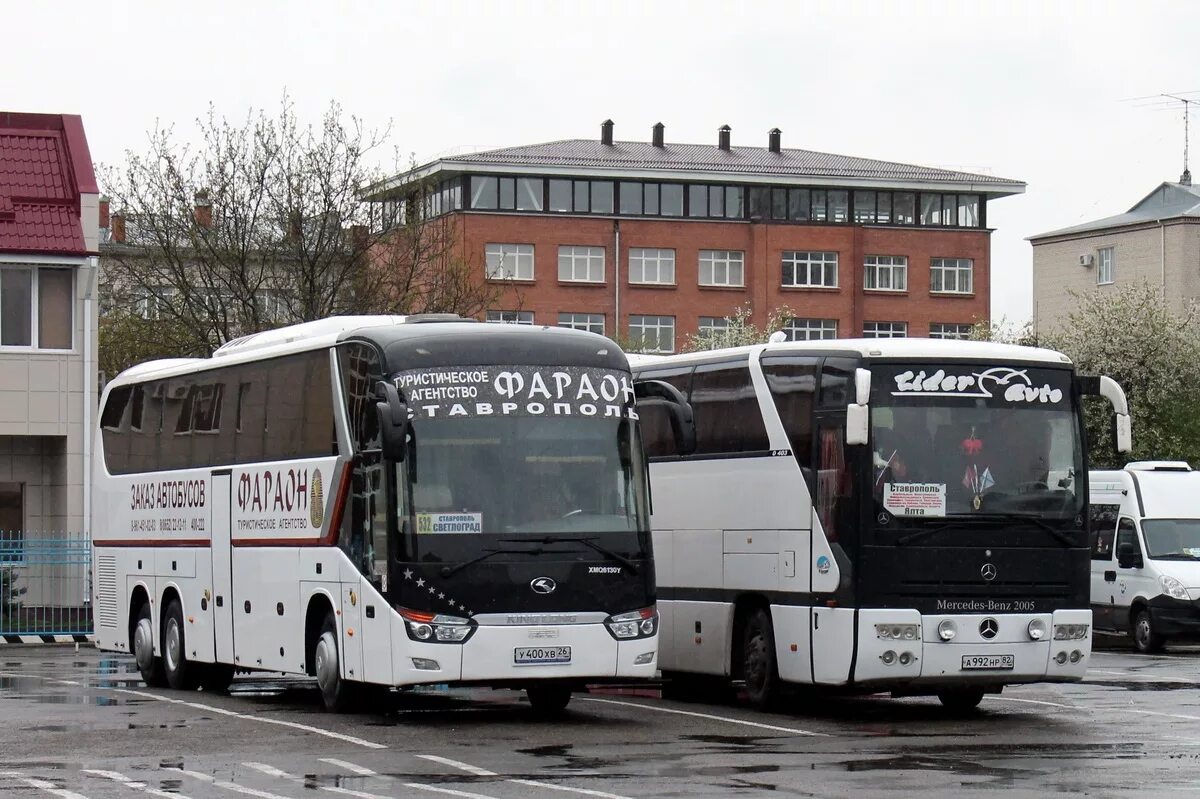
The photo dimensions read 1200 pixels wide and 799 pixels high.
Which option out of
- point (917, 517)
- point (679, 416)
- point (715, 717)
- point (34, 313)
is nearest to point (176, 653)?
point (715, 717)

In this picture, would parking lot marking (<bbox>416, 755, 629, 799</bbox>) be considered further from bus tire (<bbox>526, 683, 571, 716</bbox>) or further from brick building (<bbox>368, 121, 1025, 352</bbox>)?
brick building (<bbox>368, 121, 1025, 352</bbox>)

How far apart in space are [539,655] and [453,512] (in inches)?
54.3

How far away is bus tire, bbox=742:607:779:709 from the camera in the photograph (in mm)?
19906

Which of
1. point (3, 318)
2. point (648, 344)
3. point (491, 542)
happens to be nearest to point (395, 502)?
point (491, 542)

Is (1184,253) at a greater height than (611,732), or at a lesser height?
greater

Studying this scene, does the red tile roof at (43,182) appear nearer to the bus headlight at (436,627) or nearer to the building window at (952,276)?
the bus headlight at (436,627)

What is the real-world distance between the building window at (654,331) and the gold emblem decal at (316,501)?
240 ft

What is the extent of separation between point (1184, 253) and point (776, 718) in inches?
3109

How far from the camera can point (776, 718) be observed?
1936 cm

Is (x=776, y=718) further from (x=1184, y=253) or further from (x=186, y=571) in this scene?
(x=1184, y=253)

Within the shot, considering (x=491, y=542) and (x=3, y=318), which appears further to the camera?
(x=3, y=318)

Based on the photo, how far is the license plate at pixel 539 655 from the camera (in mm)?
17781

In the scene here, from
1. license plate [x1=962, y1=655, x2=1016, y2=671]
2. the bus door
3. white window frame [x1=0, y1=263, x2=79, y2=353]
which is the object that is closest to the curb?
white window frame [x1=0, y1=263, x2=79, y2=353]

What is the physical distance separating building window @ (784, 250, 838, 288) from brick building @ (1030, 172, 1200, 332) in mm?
9933
